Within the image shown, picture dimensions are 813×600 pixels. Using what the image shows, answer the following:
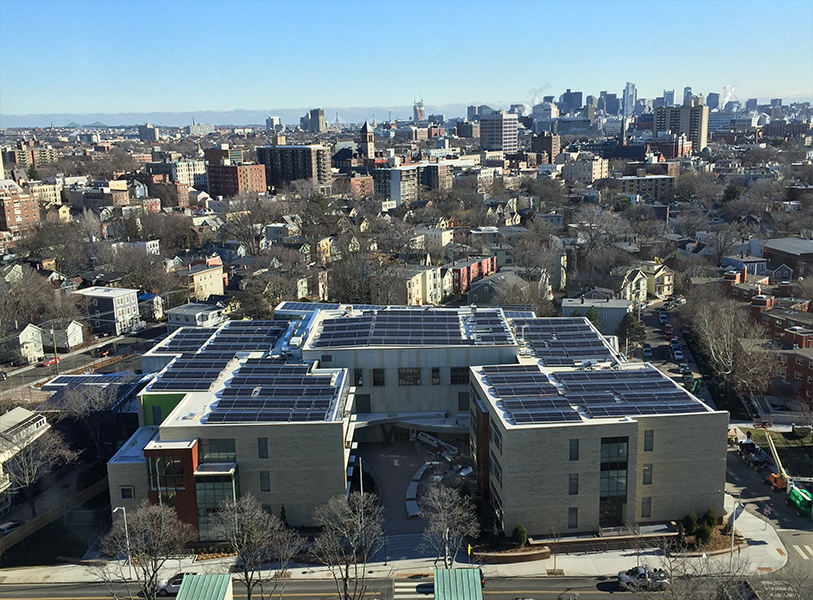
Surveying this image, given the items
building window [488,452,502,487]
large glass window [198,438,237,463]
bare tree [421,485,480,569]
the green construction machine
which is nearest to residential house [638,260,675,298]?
the green construction machine

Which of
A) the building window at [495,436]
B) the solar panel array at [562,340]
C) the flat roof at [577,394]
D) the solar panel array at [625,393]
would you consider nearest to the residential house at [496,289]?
the solar panel array at [562,340]

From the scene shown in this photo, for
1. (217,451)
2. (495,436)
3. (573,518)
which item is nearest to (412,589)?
(495,436)

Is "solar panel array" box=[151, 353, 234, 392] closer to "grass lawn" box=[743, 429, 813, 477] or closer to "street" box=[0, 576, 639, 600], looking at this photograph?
"street" box=[0, 576, 639, 600]

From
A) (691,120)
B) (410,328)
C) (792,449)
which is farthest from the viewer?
(691,120)

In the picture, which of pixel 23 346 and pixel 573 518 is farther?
pixel 23 346

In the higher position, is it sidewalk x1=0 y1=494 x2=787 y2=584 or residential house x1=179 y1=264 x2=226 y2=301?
residential house x1=179 y1=264 x2=226 y2=301

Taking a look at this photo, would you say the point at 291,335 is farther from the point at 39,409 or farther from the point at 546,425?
the point at 546,425

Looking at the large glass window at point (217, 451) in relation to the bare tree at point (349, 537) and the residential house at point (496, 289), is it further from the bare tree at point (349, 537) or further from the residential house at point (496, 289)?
the residential house at point (496, 289)

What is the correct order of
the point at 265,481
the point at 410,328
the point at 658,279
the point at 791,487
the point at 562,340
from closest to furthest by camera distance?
the point at 265,481 → the point at 791,487 → the point at 562,340 → the point at 410,328 → the point at 658,279

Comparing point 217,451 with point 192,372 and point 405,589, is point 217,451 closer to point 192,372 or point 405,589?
point 192,372
